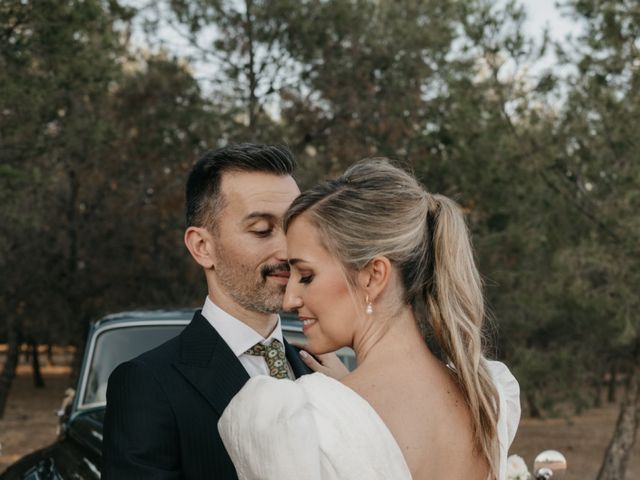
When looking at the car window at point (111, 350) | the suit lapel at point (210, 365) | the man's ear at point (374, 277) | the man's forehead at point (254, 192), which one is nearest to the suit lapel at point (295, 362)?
the suit lapel at point (210, 365)

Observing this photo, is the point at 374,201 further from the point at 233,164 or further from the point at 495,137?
the point at 495,137

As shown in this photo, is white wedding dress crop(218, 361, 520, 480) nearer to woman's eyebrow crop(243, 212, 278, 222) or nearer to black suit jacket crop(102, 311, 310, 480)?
black suit jacket crop(102, 311, 310, 480)

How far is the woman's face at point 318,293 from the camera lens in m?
2.04

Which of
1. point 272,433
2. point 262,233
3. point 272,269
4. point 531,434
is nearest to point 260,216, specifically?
point 262,233

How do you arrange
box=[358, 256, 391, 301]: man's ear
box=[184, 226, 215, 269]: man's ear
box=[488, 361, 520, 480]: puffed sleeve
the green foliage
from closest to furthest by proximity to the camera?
1. box=[358, 256, 391, 301]: man's ear
2. box=[488, 361, 520, 480]: puffed sleeve
3. box=[184, 226, 215, 269]: man's ear
4. the green foliage

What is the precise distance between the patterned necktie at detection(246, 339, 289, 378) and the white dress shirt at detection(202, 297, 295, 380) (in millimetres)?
12

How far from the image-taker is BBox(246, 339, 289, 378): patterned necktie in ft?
9.18

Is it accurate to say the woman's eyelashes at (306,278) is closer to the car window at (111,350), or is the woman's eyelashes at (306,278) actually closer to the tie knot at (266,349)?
the tie knot at (266,349)

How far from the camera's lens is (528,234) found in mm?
14711

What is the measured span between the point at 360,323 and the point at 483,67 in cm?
1294

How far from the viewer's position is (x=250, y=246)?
2.79 meters

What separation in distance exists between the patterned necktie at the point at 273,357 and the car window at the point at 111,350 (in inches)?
83.1

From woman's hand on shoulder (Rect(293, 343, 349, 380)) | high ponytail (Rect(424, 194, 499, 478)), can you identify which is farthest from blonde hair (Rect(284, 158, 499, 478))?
woman's hand on shoulder (Rect(293, 343, 349, 380))

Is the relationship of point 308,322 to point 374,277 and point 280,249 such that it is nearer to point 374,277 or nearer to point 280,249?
point 374,277
